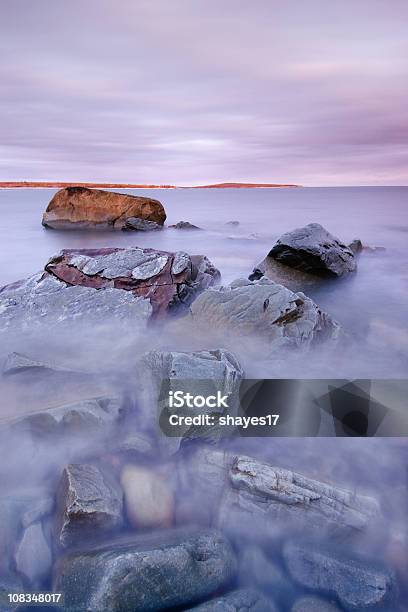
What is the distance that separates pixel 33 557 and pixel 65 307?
4329 mm

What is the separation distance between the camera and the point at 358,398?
4.57 meters

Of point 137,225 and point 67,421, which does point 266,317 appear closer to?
point 67,421

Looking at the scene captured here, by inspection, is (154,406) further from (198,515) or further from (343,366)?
(343,366)

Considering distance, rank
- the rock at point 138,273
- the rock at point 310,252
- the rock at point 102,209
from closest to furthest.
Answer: the rock at point 138,273 → the rock at point 310,252 → the rock at point 102,209

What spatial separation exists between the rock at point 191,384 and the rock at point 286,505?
0.62 metres

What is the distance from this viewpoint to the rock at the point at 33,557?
2.99 m

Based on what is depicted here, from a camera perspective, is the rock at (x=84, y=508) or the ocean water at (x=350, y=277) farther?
the ocean water at (x=350, y=277)

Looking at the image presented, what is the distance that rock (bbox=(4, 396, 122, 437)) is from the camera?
158 inches

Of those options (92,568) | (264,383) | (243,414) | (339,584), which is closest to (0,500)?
(92,568)

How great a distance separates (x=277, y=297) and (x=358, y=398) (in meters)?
1.88

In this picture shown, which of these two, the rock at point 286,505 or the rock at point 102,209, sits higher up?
the rock at point 102,209

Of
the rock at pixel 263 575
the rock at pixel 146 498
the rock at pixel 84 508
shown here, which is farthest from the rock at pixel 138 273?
the rock at pixel 263 575

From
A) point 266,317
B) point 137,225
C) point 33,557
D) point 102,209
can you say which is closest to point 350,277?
point 266,317

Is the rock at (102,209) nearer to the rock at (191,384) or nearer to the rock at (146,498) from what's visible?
the rock at (191,384)
